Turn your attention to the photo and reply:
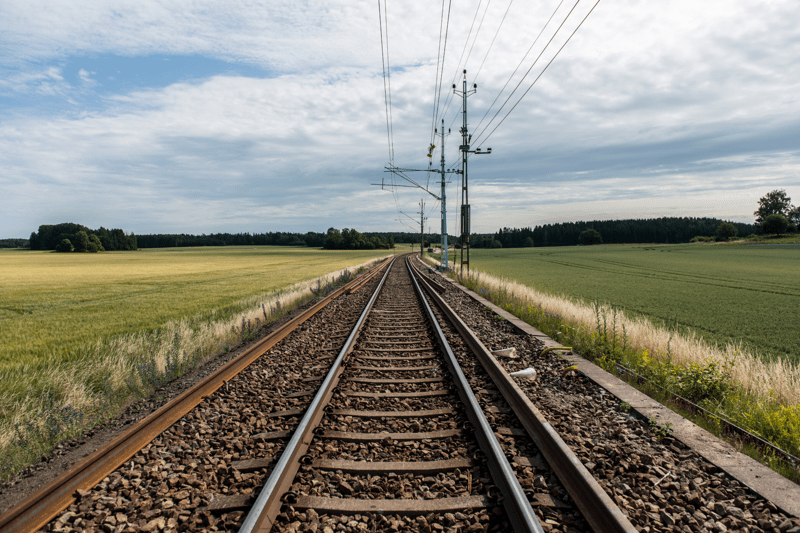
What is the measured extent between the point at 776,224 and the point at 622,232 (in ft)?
154

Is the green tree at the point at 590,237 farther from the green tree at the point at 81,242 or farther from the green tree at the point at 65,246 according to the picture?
the green tree at the point at 65,246

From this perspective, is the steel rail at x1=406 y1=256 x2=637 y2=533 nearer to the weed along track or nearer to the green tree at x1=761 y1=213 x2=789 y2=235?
the weed along track

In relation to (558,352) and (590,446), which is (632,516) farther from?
(558,352)

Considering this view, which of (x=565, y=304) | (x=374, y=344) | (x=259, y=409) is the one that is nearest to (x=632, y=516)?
(x=259, y=409)

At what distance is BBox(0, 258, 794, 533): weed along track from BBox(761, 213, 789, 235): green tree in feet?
478

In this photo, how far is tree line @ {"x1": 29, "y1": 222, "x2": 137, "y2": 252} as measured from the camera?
4190 inches

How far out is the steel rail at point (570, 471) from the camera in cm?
239

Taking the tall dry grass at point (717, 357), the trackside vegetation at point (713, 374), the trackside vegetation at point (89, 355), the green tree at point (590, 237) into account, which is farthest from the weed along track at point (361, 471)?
the green tree at point (590, 237)

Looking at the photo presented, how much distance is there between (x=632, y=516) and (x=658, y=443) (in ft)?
4.37

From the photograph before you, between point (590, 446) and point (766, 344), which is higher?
point (590, 446)

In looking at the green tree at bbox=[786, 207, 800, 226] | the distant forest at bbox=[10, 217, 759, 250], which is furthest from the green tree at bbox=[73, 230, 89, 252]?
the green tree at bbox=[786, 207, 800, 226]

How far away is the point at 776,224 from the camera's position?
10625 centimetres

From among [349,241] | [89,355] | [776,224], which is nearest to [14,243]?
[349,241]

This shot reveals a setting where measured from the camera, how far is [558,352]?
22.2 feet
